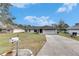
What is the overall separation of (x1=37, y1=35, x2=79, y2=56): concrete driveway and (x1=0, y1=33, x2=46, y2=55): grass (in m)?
0.07

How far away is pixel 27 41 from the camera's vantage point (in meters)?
3.36

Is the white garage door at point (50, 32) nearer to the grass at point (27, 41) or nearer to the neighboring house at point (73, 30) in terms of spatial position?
the grass at point (27, 41)

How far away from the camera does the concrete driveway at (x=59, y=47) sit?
3.27 m

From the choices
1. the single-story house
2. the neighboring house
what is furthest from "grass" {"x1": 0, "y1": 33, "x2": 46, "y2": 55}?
the neighboring house

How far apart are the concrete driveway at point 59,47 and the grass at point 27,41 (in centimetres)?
7

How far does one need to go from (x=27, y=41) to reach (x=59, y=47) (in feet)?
1.47

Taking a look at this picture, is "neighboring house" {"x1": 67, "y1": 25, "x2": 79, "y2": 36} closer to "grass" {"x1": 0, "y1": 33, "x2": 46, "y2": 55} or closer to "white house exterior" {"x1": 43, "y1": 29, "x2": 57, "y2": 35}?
"white house exterior" {"x1": 43, "y1": 29, "x2": 57, "y2": 35}

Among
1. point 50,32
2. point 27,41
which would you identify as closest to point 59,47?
point 50,32

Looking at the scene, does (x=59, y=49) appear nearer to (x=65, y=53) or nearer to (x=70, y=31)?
(x=65, y=53)

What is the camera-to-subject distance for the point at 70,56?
324 cm

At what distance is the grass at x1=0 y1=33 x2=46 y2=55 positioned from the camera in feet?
10.8

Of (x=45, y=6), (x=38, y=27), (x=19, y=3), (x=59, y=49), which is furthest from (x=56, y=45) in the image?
(x=19, y=3)

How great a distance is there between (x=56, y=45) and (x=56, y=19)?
36 cm

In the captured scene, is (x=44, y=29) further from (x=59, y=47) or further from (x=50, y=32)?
(x=59, y=47)
